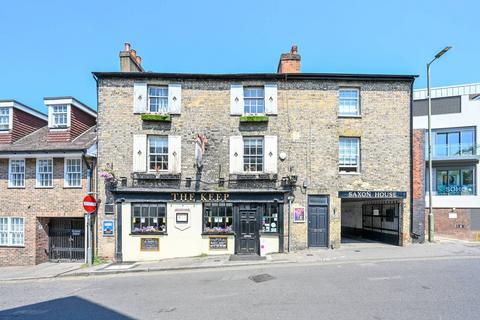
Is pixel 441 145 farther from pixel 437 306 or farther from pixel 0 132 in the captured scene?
pixel 0 132

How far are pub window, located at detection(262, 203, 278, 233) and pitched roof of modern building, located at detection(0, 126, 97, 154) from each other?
9056 millimetres

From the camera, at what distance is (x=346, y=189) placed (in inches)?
540

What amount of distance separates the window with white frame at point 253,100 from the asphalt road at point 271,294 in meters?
7.47

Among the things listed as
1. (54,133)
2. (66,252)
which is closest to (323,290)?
(66,252)

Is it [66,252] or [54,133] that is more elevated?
[54,133]

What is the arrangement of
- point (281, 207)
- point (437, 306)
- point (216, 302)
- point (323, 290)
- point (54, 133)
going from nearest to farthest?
1. point (437, 306)
2. point (216, 302)
3. point (323, 290)
4. point (281, 207)
5. point (54, 133)

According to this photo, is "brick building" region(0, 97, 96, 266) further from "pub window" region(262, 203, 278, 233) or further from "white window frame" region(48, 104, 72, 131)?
"pub window" region(262, 203, 278, 233)

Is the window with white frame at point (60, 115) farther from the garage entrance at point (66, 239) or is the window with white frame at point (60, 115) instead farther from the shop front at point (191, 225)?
the shop front at point (191, 225)

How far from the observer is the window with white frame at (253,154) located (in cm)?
1377

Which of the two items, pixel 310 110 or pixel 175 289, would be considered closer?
pixel 175 289

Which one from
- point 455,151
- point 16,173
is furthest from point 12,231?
point 455,151

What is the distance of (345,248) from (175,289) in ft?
29.4

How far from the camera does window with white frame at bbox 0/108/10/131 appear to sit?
1509cm

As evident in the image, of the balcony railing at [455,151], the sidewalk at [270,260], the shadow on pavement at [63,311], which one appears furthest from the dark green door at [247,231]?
the balcony railing at [455,151]
